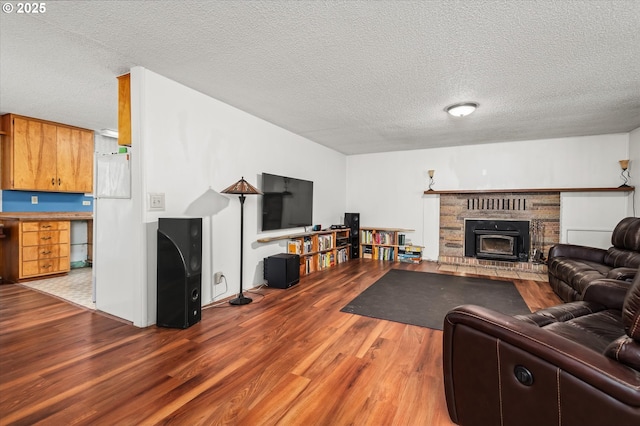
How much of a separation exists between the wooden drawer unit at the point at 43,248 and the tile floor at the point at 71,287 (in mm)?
173

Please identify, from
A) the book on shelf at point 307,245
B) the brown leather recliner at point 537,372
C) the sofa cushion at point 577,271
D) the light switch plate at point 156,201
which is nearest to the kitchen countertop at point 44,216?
the light switch plate at point 156,201

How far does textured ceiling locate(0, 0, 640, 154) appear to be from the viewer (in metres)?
1.86

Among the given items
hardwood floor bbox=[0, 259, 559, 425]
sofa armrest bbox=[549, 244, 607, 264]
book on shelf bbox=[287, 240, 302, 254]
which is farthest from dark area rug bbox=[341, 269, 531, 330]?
book on shelf bbox=[287, 240, 302, 254]

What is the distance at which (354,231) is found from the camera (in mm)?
6453

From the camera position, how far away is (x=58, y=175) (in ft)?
15.7

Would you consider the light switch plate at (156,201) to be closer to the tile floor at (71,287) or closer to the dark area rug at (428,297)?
the tile floor at (71,287)

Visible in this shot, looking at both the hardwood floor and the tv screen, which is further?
the tv screen

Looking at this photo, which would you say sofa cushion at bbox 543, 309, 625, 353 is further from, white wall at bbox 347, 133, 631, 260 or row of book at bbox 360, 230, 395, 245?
row of book at bbox 360, 230, 395, 245

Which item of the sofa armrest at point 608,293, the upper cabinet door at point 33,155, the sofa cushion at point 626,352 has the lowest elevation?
the sofa armrest at point 608,293

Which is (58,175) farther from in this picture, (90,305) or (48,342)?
(48,342)

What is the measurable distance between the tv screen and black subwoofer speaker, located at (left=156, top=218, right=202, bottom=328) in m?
1.52

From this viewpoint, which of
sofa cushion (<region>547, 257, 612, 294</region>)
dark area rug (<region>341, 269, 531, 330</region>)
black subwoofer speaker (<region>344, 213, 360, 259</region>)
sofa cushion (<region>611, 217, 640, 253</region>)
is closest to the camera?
sofa cushion (<region>547, 257, 612, 294</region>)

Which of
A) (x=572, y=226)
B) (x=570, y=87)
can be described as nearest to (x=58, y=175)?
(x=570, y=87)

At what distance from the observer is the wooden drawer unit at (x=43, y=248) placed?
13.9 feet
